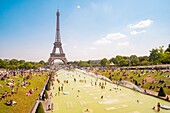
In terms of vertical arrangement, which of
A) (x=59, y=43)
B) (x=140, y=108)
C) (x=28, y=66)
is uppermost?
(x=59, y=43)

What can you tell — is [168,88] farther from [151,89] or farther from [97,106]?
[97,106]

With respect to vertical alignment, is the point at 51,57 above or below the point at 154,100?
above

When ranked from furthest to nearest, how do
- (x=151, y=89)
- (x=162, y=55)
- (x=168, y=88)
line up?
(x=162, y=55) < (x=151, y=89) < (x=168, y=88)

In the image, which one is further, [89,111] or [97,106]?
[97,106]

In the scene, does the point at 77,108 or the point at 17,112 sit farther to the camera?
the point at 77,108

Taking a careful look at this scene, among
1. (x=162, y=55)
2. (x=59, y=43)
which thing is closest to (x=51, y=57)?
(x=59, y=43)

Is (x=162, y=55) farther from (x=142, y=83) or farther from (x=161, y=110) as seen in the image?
(x=161, y=110)

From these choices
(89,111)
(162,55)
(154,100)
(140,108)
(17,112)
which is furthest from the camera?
(162,55)

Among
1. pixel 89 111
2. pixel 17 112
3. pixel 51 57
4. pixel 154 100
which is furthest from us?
pixel 51 57

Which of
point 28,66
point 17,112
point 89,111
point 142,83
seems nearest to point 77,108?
point 89,111
